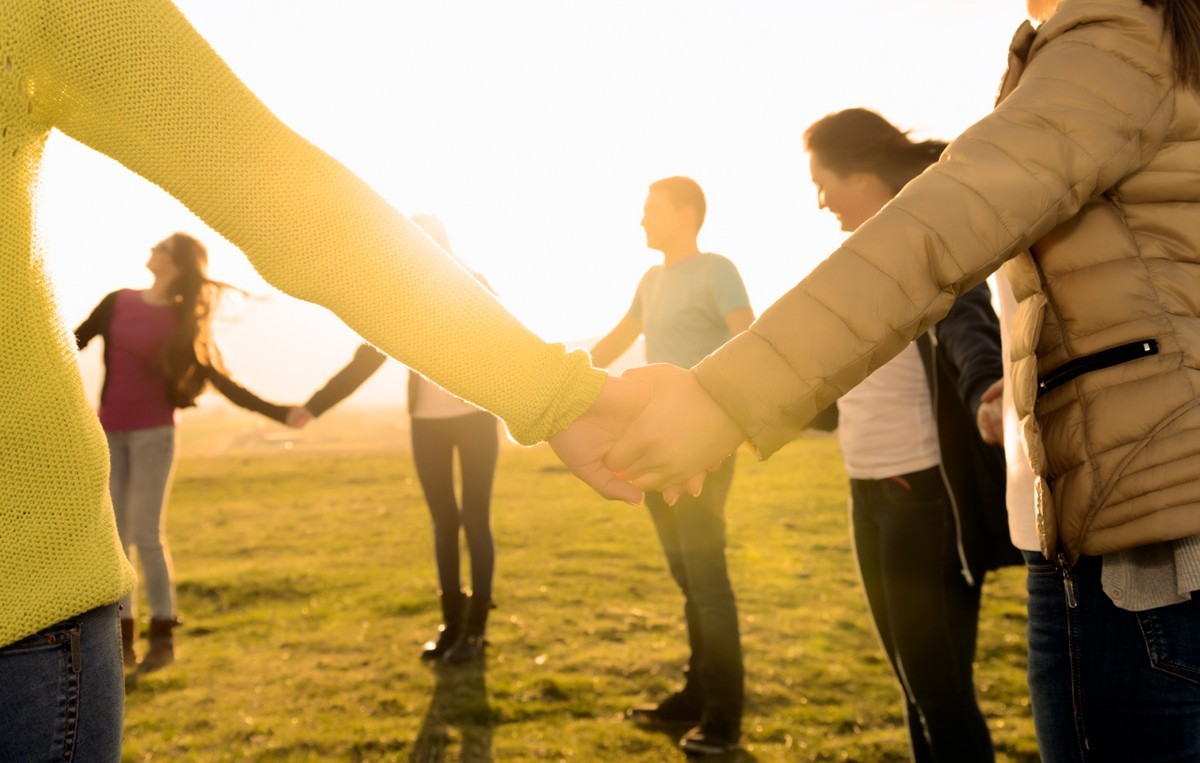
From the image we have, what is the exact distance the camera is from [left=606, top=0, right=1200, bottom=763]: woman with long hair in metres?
1.47

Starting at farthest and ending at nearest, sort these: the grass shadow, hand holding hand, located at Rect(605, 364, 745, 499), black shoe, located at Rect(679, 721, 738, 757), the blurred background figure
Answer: the blurred background figure, the grass shadow, black shoe, located at Rect(679, 721, 738, 757), hand holding hand, located at Rect(605, 364, 745, 499)

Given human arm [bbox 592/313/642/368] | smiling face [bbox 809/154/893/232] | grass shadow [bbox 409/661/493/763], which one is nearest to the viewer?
smiling face [bbox 809/154/893/232]

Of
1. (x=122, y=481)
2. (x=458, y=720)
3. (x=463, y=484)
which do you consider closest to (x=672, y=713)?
(x=458, y=720)

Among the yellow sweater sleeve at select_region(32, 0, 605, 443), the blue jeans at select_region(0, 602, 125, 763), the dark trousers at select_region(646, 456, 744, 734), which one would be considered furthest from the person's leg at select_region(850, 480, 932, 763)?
the blue jeans at select_region(0, 602, 125, 763)

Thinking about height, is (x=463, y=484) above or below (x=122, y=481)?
below

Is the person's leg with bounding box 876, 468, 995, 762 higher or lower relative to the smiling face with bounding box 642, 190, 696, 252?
lower

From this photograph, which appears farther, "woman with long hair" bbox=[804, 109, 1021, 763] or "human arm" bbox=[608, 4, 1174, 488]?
"woman with long hair" bbox=[804, 109, 1021, 763]

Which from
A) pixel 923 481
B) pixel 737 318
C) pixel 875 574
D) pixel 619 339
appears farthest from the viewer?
pixel 619 339

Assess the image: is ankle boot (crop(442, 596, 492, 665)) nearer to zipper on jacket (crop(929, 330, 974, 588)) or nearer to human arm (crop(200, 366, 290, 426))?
human arm (crop(200, 366, 290, 426))

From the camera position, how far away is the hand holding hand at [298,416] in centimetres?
616

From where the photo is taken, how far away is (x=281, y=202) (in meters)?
1.44

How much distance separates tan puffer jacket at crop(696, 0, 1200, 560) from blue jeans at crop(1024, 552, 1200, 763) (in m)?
0.14

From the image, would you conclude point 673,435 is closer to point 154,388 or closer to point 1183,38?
point 1183,38

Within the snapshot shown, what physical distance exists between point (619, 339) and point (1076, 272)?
14.6 ft
